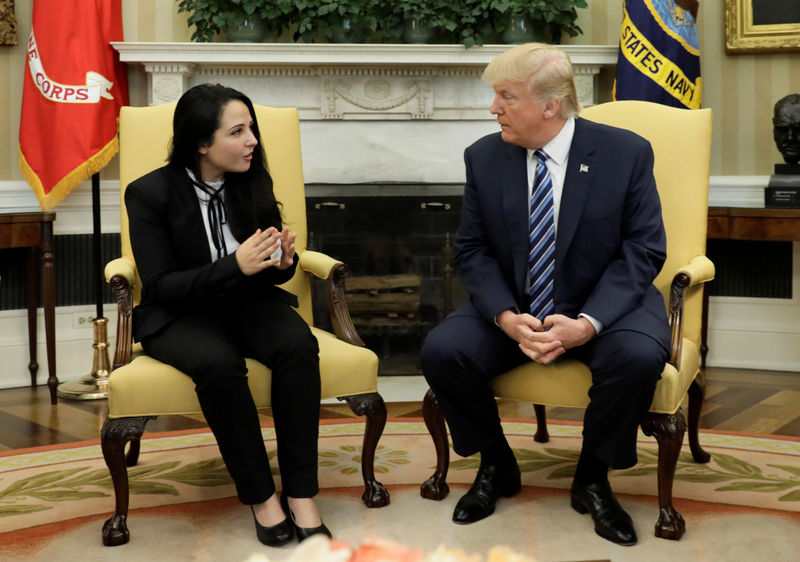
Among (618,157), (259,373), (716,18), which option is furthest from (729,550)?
(716,18)

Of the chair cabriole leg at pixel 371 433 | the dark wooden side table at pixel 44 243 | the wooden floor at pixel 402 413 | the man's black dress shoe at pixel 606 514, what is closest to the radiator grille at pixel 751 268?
the wooden floor at pixel 402 413

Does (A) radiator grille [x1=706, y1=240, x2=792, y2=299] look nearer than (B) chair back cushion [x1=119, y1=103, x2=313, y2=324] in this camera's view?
No

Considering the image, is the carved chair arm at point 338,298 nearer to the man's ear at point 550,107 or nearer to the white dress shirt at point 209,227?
the white dress shirt at point 209,227

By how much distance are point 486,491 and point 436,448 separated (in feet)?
0.63

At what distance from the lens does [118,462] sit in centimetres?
230

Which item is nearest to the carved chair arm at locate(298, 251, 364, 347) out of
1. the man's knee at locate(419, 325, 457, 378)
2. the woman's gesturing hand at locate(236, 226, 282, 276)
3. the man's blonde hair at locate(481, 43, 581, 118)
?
the man's knee at locate(419, 325, 457, 378)

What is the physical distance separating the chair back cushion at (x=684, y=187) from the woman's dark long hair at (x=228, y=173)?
1.14m

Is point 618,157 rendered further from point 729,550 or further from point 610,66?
point 610,66

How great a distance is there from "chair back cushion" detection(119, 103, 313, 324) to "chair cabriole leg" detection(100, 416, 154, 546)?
57 cm

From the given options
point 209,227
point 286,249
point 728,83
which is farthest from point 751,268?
point 209,227

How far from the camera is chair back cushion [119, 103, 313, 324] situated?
2828 mm

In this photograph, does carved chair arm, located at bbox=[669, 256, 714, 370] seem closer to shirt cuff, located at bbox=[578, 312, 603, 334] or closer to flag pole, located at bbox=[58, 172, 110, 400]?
shirt cuff, located at bbox=[578, 312, 603, 334]

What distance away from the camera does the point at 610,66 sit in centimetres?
444

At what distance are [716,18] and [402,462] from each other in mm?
2808
